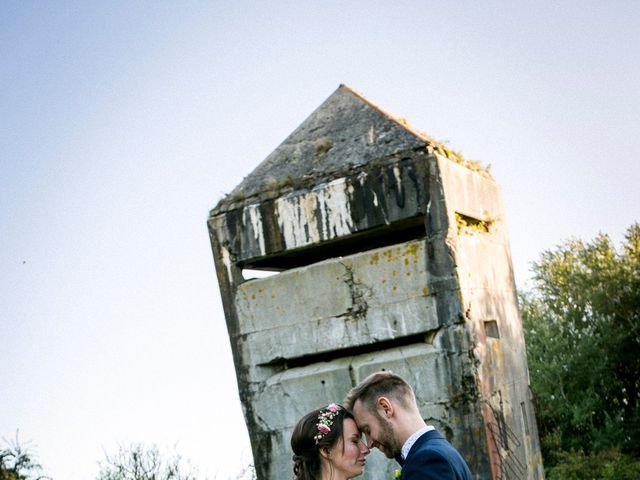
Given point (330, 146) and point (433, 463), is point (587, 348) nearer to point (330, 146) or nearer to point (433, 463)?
point (330, 146)

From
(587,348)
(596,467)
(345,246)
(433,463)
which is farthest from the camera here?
(587,348)

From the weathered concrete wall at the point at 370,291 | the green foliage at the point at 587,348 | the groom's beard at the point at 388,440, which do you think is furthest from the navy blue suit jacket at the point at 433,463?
the green foliage at the point at 587,348

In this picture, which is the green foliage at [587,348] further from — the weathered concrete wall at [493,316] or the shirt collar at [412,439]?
the shirt collar at [412,439]

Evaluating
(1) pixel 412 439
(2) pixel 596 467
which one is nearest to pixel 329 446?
(1) pixel 412 439

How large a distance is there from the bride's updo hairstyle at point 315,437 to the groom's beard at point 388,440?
0.78 ft

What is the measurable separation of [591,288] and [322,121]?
1911 centimetres

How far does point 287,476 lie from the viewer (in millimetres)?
6410

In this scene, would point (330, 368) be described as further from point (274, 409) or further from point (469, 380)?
point (469, 380)

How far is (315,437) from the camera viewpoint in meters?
4.00

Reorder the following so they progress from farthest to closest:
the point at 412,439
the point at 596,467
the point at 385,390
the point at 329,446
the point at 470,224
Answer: the point at 596,467
the point at 470,224
the point at 329,446
the point at 385,390
the point at 412,439

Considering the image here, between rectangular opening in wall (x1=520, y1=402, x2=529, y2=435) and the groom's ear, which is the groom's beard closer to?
the groom's ear

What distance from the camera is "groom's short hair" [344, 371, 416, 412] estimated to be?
3.79 meters

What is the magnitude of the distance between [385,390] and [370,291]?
2380mm

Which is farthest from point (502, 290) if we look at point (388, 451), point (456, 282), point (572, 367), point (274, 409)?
point (572, 367)
